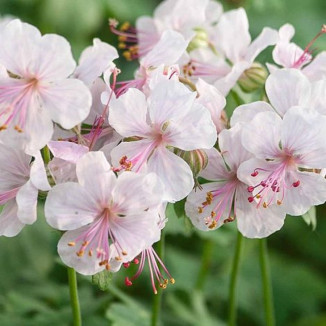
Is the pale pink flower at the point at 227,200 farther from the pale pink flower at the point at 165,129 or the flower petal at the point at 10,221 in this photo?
the flower petal at the point at 10,221

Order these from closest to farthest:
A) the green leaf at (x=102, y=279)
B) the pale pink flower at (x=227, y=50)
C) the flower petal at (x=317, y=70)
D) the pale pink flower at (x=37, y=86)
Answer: the pale pink flower at (x=37, y=86)
the green leaf at (x=102, y=279)
the flower petal at (x=317, y=70)
the pale pink flower at (x=227, y=50)

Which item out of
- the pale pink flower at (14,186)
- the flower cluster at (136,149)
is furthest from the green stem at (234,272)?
the pale pink flower at (14,186)

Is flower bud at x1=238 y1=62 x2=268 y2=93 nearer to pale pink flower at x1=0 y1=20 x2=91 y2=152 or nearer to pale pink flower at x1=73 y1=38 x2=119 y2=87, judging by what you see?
pale pink flower at x1=73 y1=38 x2=119 y2=87

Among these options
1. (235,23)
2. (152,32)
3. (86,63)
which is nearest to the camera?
(86,63)

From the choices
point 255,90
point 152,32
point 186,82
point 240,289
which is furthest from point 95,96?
point 240,289

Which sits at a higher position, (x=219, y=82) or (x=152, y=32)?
(x=219, y=82)

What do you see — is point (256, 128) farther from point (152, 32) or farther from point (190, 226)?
point (152, 32)

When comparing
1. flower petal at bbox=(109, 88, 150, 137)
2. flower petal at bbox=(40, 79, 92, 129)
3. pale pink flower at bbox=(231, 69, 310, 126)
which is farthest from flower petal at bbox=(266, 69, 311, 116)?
flower petal at bbox=(40, 79, 92, 129)

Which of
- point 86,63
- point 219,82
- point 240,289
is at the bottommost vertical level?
point 240,289
